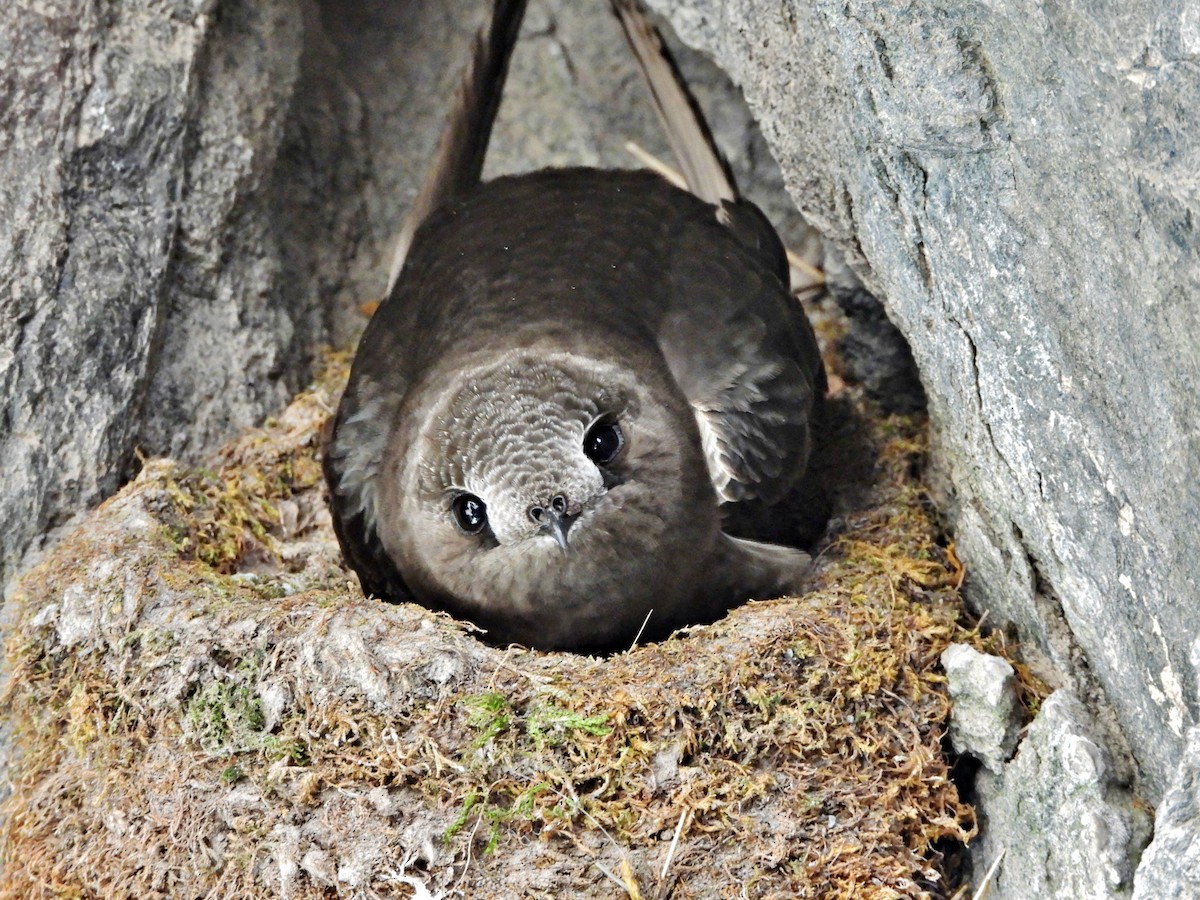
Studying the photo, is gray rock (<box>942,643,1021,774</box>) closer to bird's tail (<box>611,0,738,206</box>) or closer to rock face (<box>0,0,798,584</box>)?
bird's tail (<box>611,0,738,206</box>)

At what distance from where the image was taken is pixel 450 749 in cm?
320

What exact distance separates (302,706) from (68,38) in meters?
2.05

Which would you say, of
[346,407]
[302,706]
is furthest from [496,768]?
[346,407]

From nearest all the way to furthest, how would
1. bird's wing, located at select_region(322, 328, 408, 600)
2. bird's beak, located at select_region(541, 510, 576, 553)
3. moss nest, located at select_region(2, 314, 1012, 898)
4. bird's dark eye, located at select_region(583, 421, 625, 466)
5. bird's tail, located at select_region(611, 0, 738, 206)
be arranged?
moss nest, located at select_region(2, 314, 1012, 898)
bird's beak, located at select_region(541, 510, 576, 553)
bird's dark eye, located at select_region(583, 421, 625, 466)
bird's wing, located at select_region(322, 328, 408, 600)
bird's tail, located at select_region(611, 0, 738, 206)

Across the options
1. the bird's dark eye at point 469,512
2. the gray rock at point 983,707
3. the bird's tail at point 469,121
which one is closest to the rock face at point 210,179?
the bird's tail at point 469,121

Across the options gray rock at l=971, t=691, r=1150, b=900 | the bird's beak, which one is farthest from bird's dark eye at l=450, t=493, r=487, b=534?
gray rock at l=971, t=691, r=1150, b=900

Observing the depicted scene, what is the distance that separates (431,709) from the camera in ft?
10.6

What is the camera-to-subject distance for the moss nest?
313 cm

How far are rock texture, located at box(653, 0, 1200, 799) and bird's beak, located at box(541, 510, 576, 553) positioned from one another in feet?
3.23

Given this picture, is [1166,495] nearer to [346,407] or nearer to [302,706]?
[302,706]

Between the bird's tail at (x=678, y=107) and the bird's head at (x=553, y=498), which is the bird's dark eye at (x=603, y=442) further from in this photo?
the bird's tail at (x=678, y=107)

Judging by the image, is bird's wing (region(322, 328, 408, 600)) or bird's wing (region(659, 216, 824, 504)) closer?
bird's wing (region(659, 216, 824, 504))

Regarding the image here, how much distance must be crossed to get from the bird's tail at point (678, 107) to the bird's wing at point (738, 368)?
552mm

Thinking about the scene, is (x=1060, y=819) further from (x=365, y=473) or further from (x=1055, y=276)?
(x=365, y=473)
